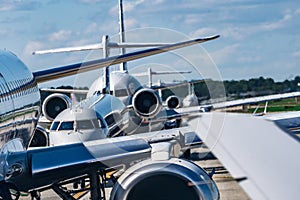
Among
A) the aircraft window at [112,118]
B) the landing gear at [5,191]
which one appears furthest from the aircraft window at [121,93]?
the landing gear at [5,191]

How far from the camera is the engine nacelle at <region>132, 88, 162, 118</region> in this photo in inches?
1107

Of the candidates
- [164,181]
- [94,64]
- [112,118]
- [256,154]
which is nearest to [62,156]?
[94,64]

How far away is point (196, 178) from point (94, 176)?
286cm

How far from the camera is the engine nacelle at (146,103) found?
28.1 metres

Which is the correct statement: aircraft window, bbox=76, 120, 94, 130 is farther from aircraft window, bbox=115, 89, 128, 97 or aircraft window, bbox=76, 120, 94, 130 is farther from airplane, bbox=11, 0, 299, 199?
airplane, bbox=11, 0, 299, 199

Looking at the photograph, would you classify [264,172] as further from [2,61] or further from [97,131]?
[97,131]

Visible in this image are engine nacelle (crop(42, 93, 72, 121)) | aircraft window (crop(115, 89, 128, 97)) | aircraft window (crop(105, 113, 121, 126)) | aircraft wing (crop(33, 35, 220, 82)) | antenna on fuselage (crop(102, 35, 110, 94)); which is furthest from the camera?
aircraft window (crop(115, 89, 128, 97))

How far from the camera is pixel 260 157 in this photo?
1.63 meters

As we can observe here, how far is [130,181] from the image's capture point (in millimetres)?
8844

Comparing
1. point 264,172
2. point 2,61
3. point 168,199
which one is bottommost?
point 168,199

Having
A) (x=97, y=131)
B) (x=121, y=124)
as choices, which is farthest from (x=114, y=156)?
(x=121, y=124)

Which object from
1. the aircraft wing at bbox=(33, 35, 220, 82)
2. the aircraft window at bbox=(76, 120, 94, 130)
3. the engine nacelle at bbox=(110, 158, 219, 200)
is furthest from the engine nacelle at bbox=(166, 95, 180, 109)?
the engine nacelle at bbox=(110, 158, 219, 200)

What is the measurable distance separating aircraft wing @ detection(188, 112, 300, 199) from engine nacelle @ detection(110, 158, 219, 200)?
6.84 m

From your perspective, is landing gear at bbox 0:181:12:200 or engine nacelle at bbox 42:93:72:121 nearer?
landing gear at bbox 0:181:12:200
